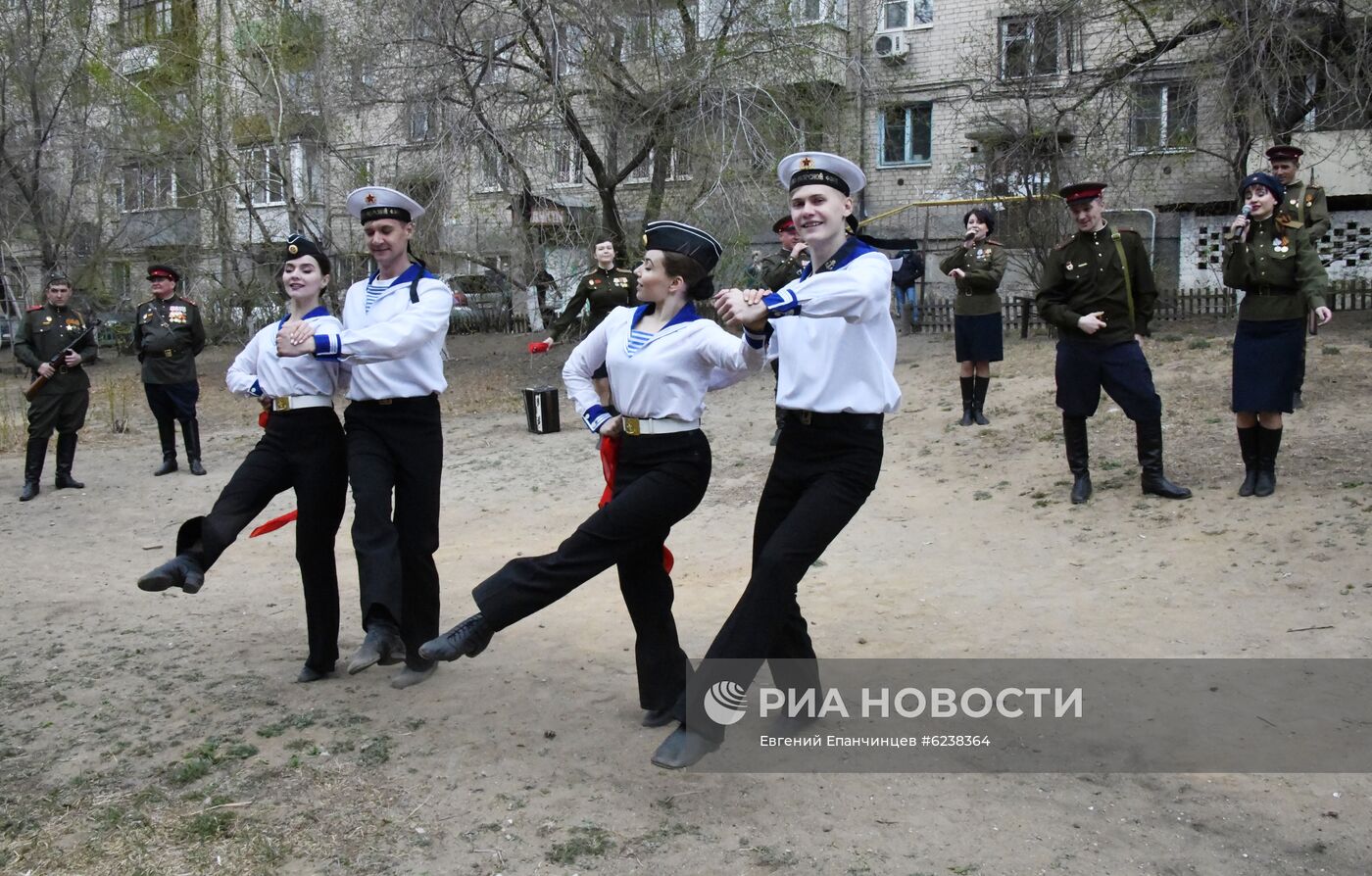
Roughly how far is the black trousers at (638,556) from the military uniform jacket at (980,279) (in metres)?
7.09

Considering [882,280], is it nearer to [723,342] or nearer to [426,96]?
[723,342]

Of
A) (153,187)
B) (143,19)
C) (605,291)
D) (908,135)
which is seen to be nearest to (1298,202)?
(605,291)

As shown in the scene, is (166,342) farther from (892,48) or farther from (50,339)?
(892,48)

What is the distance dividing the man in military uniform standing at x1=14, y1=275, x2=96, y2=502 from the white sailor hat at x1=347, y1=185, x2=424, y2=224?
7347mm

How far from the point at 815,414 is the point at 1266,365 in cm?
468

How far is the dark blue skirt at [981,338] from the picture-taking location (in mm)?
11000

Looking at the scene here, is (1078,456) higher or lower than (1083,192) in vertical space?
lower

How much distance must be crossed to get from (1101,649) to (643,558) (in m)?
2.16

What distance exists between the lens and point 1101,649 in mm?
5414

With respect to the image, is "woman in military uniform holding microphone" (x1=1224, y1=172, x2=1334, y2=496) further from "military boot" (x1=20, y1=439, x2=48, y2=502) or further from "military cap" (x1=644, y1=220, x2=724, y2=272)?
"military boot" (x1=20, y1=439, x2=48, y2=502)

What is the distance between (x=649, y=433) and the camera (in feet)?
14.8

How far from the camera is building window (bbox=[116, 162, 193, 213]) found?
23.7 metres

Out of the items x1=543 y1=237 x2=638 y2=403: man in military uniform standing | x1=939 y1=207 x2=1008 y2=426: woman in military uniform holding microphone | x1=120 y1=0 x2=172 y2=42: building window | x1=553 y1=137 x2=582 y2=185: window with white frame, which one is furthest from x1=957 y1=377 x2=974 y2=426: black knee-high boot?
x1=120 y1=0 x2=172 y2=42: building window

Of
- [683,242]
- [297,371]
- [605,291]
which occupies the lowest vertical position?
[297,371]
